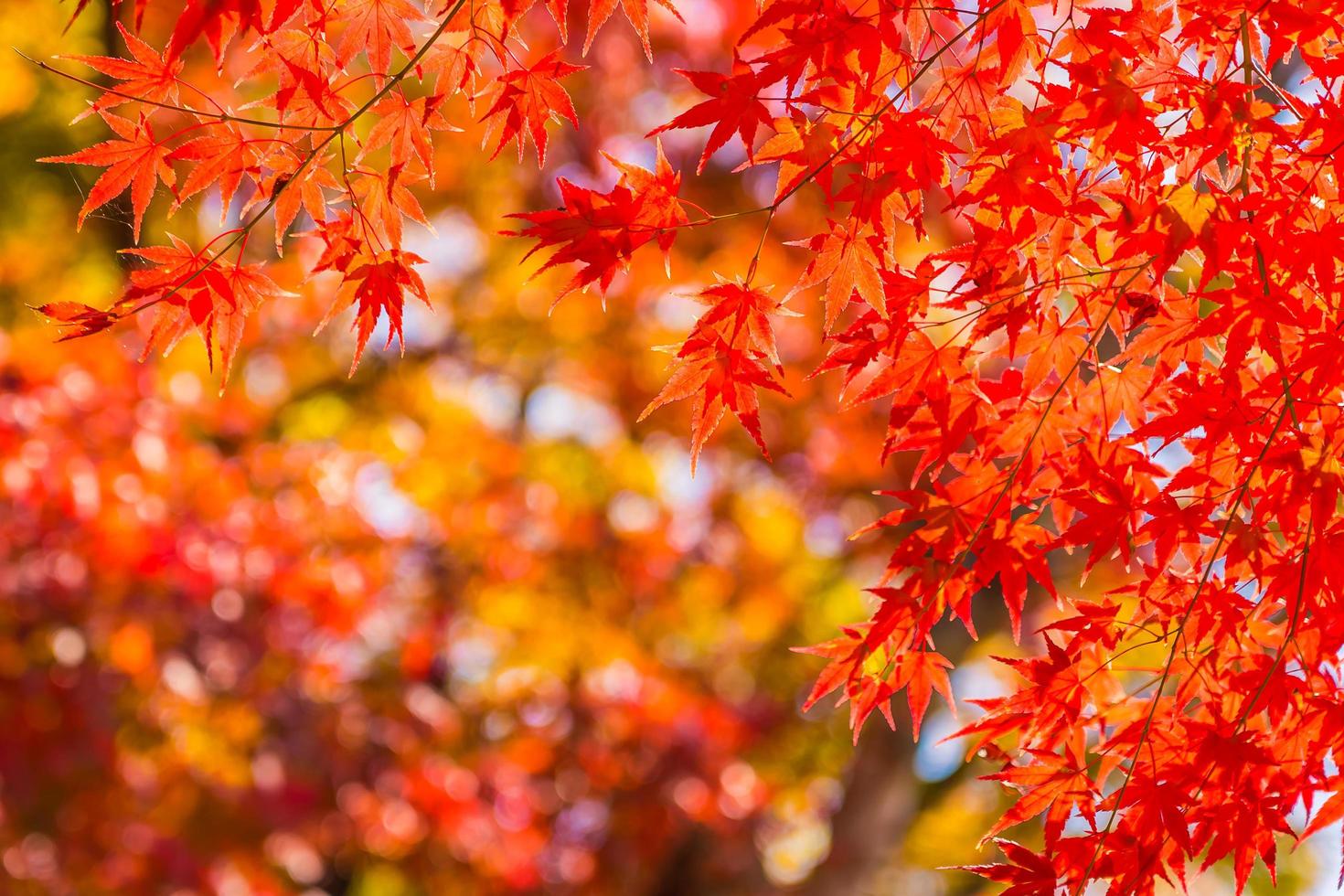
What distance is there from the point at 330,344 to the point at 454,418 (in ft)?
3.18

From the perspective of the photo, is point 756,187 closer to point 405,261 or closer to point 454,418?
point 454,418

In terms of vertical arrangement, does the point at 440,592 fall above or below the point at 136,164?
below

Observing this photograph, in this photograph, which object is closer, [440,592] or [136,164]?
[136,164]

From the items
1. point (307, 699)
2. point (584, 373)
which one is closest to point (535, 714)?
point (307, 699)

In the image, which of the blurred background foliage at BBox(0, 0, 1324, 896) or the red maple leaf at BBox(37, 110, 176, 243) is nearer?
the red maple leaf at BBox(37, 110, 176, 243)

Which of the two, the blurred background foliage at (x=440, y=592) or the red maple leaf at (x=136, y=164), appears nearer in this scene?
the red maple leaf at (x=136, y=164)

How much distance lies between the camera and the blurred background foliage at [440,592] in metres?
5.18

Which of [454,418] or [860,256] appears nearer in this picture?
[860,256]

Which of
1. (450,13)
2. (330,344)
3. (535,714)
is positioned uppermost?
(450,13)

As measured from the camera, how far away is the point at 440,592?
752cm

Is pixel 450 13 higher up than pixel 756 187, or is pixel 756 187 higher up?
pixel 756 187

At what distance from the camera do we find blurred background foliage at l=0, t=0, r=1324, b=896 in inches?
204

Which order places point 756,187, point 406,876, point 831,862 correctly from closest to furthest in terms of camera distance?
point 831,862, point 406,876, point 756,187

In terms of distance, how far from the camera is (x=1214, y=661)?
1.67 meters
